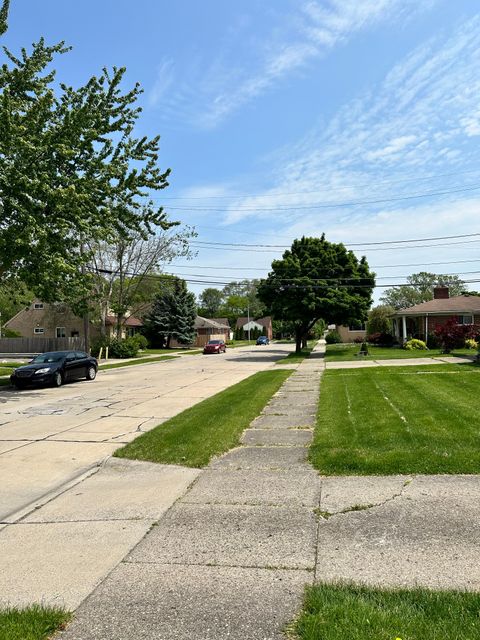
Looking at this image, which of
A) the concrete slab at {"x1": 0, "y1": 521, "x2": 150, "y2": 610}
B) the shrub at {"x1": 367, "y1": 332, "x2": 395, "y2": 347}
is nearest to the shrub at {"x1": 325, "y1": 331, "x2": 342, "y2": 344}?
the shrub at {"x1": 367, "y1": 332, "x2": 395, "y2": 347}

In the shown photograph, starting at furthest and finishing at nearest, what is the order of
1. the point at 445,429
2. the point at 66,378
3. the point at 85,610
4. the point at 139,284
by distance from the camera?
the point at 139,284
the point at 66,378
the point at 445,429
the point at 85,610

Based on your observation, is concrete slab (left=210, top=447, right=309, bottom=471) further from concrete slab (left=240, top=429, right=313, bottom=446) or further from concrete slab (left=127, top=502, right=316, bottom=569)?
concrete slab (left=127, top=502, right=316, bottom=569)

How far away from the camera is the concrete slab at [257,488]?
18.9ft

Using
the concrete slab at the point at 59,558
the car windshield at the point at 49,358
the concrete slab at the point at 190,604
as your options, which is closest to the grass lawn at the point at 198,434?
the concrete slab at the point at 59,558

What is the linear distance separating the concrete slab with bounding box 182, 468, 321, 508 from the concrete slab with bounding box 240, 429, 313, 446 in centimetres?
175

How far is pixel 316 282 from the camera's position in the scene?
39.2 metres

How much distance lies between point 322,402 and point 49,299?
1214cm

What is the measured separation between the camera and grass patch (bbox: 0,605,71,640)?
313 centimetres

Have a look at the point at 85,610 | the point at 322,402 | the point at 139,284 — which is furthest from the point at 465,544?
the point at 139,284

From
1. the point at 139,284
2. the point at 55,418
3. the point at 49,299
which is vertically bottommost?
the point at 55,418

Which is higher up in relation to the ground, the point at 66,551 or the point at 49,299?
the point at 49,299

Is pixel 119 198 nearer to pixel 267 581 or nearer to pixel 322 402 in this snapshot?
pixel 322 402

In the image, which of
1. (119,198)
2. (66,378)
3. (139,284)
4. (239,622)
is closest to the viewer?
(239,622)

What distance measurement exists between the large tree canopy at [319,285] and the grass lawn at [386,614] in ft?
113
